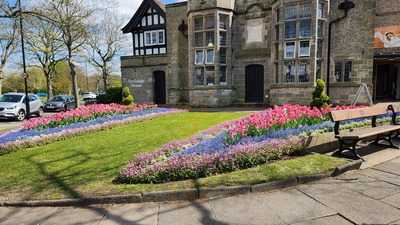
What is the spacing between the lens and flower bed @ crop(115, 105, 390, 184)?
499 cm

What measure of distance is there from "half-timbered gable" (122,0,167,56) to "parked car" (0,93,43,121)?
1161 centimetres

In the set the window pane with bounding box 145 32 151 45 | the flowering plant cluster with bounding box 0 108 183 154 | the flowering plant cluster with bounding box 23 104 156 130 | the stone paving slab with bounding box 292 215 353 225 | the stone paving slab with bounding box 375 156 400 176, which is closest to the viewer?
the stone paving slab with bounding box 292 215 353 225

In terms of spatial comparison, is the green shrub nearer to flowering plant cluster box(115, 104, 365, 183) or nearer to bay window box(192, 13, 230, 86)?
bay window box(192, 13, 230, 86)

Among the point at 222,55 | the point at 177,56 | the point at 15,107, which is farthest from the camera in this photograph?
the point at 177,56

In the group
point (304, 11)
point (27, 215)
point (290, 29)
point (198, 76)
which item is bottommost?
point (27, 215)

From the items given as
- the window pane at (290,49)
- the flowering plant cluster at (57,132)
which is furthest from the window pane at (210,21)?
the flowering plant cluster at (57,132)

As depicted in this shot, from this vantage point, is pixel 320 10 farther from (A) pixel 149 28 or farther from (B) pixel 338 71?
(A) pixel 149 28

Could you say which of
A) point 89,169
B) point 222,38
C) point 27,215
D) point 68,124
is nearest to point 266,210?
point 27,215

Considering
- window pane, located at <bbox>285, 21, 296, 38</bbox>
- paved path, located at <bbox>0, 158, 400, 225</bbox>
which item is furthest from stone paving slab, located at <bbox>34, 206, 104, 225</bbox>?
window pane, located at <bbox>285, 21, 296, 38</bbox>

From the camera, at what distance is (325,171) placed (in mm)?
5000

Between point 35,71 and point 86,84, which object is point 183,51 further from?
point 86,84

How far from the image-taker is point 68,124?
10789 millimetres

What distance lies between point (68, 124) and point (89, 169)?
570 cm

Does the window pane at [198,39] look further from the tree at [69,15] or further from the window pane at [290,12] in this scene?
the tree at [69,15]
